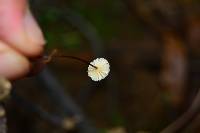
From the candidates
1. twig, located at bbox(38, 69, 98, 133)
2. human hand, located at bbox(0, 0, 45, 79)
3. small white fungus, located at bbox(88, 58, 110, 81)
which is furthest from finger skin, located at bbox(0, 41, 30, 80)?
twig, located at bbox(38, 69, 98, 133)

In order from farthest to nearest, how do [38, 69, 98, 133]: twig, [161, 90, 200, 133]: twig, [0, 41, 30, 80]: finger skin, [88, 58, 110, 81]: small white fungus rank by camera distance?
[38, 69, 98, 133]: twig → [161, 90, 200, 133]: twig → [88, 58, 110, 81]: small white fungus → [0, 41, 30, 80]: finger skin

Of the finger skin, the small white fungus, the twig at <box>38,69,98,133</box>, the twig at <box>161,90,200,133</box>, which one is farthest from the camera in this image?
the twig at <box>38,69,98,133</box>

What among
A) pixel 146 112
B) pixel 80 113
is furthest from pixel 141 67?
pixel 80 113

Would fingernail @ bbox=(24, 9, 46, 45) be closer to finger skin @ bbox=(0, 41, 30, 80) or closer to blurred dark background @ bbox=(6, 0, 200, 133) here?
finger skin @ bbox=(0, 41, 30, 80)

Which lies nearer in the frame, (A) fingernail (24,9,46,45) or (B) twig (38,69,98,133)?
(A) fingernail (24,9,46,45)

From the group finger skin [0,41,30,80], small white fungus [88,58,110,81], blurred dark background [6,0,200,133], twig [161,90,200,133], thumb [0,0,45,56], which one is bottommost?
finger skin [0,41,30,80]

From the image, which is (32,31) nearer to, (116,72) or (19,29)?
(19,29)
